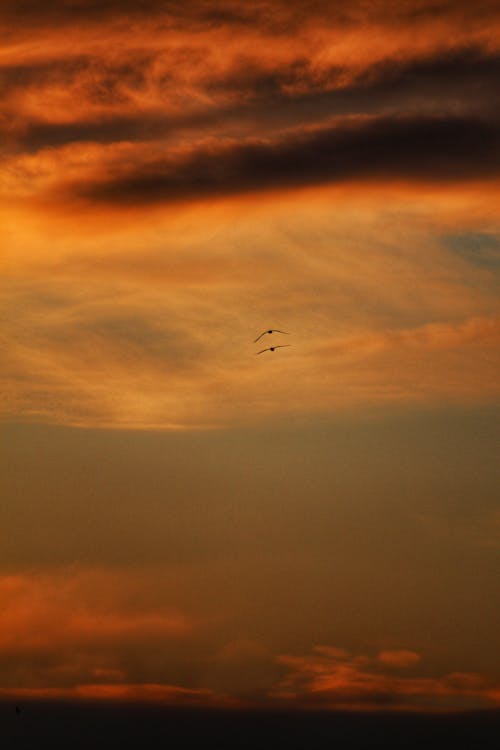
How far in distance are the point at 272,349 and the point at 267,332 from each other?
61.1ft

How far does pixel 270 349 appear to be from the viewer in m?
156

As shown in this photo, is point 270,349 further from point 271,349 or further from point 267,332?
point 267,332

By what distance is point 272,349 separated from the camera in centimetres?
15575

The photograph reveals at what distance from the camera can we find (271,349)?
155875 mm

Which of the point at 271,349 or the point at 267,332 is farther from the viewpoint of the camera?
the point at 271,349

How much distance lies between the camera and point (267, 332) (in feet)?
452

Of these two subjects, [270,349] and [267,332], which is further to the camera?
[270,349]


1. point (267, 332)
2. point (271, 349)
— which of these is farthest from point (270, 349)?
point (267, 332)

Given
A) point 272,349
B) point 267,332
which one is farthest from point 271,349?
point 267,332

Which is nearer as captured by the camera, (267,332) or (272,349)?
(267,332)

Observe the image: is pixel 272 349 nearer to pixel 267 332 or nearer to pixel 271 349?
pixel 271 349

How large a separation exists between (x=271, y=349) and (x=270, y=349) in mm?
436

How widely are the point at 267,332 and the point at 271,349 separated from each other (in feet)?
61.4
